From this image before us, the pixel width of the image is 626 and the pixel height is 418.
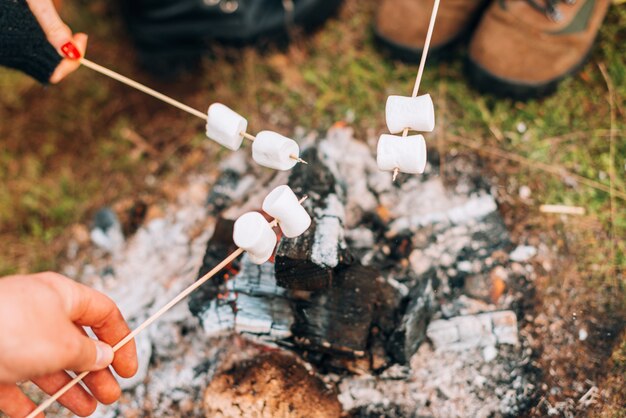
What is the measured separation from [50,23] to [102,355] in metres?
1.31

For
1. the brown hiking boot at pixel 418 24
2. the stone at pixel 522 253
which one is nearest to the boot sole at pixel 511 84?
the brown hiking boot at pixel 418 24

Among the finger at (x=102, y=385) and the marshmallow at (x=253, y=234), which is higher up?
the marshmallow at (x=253, y=234)

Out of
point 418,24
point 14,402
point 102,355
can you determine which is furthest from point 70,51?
point 418,24

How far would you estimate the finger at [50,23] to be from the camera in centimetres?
192

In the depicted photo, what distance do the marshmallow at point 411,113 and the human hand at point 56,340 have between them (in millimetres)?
1168

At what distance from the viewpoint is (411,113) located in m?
1.70

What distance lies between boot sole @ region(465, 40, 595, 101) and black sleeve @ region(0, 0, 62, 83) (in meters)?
1.94

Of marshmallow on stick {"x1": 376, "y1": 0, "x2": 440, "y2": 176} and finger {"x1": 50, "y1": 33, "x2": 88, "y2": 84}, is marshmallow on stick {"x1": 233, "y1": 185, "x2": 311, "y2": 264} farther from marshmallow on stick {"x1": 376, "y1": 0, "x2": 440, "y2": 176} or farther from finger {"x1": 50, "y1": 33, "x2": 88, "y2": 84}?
finger {"x1": 50, "y1": 33, "x2": 88, "y2": 84}

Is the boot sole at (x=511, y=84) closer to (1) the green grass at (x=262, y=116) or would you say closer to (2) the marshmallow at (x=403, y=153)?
(1) the green grass at (x=262, y=116)

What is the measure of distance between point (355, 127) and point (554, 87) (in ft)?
3.34

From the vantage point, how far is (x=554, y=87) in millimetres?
2480

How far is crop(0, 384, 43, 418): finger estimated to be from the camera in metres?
1.61

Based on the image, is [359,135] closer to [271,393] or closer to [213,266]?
[213,266]

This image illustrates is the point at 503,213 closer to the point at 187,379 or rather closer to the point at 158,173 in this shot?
the point at 187,379
